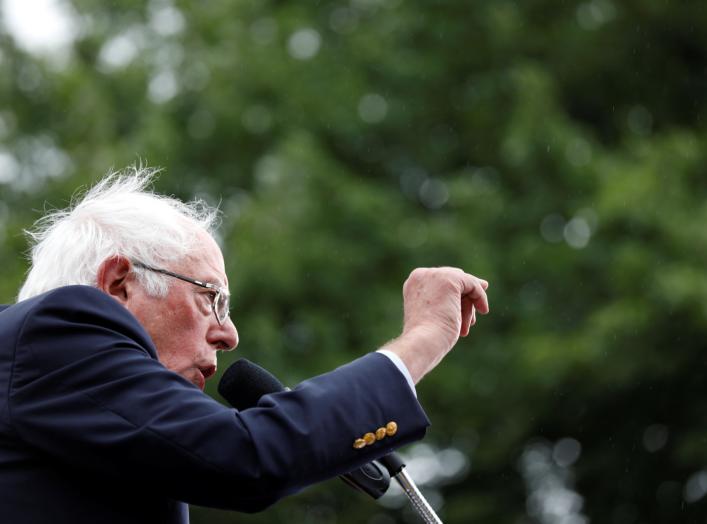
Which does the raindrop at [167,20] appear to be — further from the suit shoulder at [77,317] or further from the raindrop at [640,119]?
the suit shoulder at [77,317]

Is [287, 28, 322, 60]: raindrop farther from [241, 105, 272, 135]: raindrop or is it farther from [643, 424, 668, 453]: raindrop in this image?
[643, 424, 668, 453]: raindrop

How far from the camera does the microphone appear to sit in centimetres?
293

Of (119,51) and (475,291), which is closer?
(475,291)

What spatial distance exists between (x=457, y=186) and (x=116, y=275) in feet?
29.3

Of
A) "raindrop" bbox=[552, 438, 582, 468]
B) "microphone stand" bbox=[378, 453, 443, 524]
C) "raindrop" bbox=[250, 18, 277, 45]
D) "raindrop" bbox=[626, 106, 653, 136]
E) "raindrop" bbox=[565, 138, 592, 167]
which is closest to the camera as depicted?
"microphone stand" bbox=[378, 453, 443, 524]

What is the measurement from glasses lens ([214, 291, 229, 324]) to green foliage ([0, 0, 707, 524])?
7.29 metres

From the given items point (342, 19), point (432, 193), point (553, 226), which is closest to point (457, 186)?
point (553, 226)

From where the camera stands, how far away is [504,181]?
12.4 metres

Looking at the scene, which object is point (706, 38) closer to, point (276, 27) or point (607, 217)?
point (607, 217)

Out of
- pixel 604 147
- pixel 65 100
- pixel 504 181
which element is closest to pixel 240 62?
pixel 65 100

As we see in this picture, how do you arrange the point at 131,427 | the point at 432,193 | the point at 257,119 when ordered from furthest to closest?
the point at 432,193 < the point at 257,119 < the point at 131,427

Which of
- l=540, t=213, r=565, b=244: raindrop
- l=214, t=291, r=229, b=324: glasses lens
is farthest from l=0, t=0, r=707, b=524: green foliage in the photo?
l=214, t=291, r=229, b=324: glasses lens

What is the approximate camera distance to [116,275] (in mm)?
2777

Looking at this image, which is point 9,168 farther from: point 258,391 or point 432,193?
point 258,391
